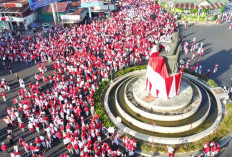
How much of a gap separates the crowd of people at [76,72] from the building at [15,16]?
8.90 meters

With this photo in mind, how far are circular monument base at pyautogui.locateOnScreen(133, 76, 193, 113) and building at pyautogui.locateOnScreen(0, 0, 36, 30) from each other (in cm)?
3309

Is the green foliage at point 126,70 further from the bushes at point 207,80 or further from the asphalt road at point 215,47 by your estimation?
the asphalt road at point 215,47

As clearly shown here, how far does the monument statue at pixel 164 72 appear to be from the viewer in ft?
66.8

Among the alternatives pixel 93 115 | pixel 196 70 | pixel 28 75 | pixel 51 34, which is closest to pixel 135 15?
pixel 51 34

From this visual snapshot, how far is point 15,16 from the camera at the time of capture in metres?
45.7

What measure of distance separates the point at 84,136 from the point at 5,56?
21.3m

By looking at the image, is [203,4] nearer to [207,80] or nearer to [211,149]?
[207,80]

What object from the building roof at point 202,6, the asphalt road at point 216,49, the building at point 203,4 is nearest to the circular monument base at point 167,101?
the asphalt road at point 216,49

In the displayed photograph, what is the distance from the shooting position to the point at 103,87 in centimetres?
2577

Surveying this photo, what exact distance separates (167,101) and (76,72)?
→ 478 inches

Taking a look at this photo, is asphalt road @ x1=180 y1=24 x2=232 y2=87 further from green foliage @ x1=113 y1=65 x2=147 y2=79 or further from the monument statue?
the monument statue

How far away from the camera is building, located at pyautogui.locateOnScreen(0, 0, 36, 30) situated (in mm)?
45250

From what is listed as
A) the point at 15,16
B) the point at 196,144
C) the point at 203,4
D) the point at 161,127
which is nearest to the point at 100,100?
the point at 161,127

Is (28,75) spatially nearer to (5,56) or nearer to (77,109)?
(5,56)
